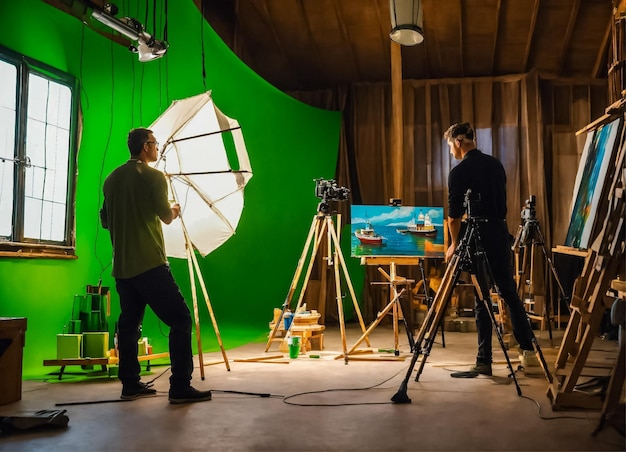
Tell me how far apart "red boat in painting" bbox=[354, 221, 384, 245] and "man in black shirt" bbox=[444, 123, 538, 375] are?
150cm

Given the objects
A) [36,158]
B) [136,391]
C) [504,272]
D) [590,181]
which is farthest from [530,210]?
[36,158]

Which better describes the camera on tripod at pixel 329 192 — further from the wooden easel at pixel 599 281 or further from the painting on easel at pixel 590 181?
the wooden easel at pixel 599 281

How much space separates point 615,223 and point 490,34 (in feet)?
17.5

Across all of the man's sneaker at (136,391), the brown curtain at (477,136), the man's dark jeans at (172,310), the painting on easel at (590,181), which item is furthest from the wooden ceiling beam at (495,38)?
the man's sneaker at (136,391)

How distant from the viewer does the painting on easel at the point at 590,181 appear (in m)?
3.27

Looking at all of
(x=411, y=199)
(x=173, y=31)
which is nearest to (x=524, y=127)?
(x=411, y=199)

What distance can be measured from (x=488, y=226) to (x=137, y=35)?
2.64 meters

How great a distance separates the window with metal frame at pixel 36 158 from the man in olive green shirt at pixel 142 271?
39.9 inches

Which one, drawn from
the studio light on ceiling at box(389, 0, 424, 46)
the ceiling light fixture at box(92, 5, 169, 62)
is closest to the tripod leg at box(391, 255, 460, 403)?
the studio light on ceiling at box(389, 0, 424, 46)

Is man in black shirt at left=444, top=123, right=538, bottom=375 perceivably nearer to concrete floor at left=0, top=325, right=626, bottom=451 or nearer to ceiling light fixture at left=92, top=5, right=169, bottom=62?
concrete floor at left=0, top=325, right=626, bottom=451

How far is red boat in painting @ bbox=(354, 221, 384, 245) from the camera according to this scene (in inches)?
208

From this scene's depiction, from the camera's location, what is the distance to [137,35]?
4184mm

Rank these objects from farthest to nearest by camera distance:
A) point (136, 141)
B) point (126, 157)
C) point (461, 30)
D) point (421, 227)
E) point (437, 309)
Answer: point (461, 30), point (421, 227), point (126, 157), point (437, 309), point (136, 141)

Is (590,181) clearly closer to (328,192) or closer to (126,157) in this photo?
(328,192)
